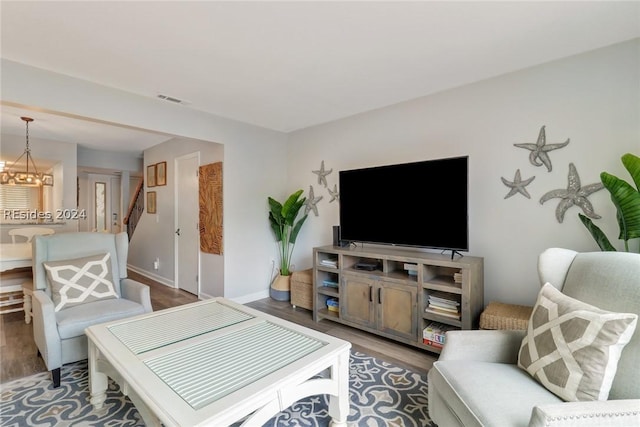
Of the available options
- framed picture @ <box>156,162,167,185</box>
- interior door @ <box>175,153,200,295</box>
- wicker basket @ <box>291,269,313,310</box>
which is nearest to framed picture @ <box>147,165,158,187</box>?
framed picture @ <box>156,162,167,185</box>

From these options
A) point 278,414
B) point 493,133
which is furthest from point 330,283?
point 493,133

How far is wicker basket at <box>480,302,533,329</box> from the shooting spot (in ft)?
6.47

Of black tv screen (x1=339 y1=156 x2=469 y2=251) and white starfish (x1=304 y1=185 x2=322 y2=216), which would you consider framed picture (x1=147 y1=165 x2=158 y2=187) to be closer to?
white starfish (x1=304 y1=185 x2=322 y2=216)

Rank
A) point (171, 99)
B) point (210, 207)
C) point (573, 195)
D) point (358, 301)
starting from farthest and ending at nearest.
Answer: point (210, 207) → point (171, 99) → point (358, 301) → point (573, 195)

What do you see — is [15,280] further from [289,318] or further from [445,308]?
[445,308]

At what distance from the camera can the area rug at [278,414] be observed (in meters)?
1.65

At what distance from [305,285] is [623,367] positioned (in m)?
2.64

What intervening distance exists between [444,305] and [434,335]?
252 millimetres

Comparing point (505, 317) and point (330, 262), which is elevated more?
point (330, 262)

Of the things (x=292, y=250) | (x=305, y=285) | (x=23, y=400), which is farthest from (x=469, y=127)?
(x=23, y=400)

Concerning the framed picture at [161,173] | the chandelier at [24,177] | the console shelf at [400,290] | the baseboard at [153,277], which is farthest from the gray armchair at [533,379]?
the chandelier at [24,177]

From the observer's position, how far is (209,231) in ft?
12.5

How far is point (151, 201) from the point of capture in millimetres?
5023

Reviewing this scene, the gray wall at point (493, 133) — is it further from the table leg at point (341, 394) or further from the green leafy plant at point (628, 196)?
the table leg at point (341, 394)
